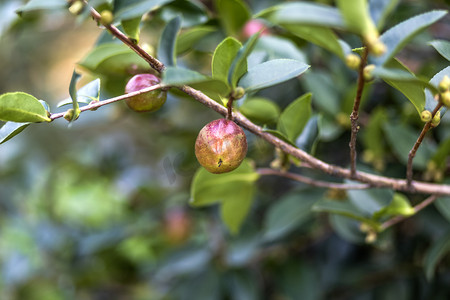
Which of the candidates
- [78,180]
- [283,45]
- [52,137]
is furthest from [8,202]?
[283,45]

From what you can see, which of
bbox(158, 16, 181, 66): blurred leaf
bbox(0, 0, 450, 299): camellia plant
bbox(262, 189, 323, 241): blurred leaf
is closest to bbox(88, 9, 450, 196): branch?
bbox(0, 0, 450, 299): camellia plant

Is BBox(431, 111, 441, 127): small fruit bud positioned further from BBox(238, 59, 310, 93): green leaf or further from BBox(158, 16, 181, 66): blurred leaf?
BBox(158, 16, 181, 66): blurred leaf

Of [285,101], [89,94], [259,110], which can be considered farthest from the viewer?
[285,101]

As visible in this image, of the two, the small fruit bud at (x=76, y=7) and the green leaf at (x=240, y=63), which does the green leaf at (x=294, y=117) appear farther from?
the small fruit bud at (x=76, y=7)

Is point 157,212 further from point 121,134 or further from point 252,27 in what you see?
point 252,27

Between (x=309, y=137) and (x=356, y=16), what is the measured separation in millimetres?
344

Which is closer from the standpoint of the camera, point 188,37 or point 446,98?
point 446,98

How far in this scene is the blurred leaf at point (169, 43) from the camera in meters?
0.62

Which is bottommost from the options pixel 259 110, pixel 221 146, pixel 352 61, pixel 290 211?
pixel 290 211

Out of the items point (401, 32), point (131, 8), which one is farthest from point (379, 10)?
point (131, 8)

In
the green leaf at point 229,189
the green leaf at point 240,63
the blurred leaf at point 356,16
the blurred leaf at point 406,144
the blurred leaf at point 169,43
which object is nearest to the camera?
the blurred leaf at point 356,16

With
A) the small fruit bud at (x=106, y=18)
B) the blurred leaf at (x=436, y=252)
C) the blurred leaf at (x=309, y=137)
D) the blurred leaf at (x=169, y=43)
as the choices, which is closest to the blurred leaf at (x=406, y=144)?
the blurred leaf at (x=436, y=252)

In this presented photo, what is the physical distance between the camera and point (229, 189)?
2.51 feet

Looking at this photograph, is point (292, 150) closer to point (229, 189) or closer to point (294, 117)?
point (294, 117)
